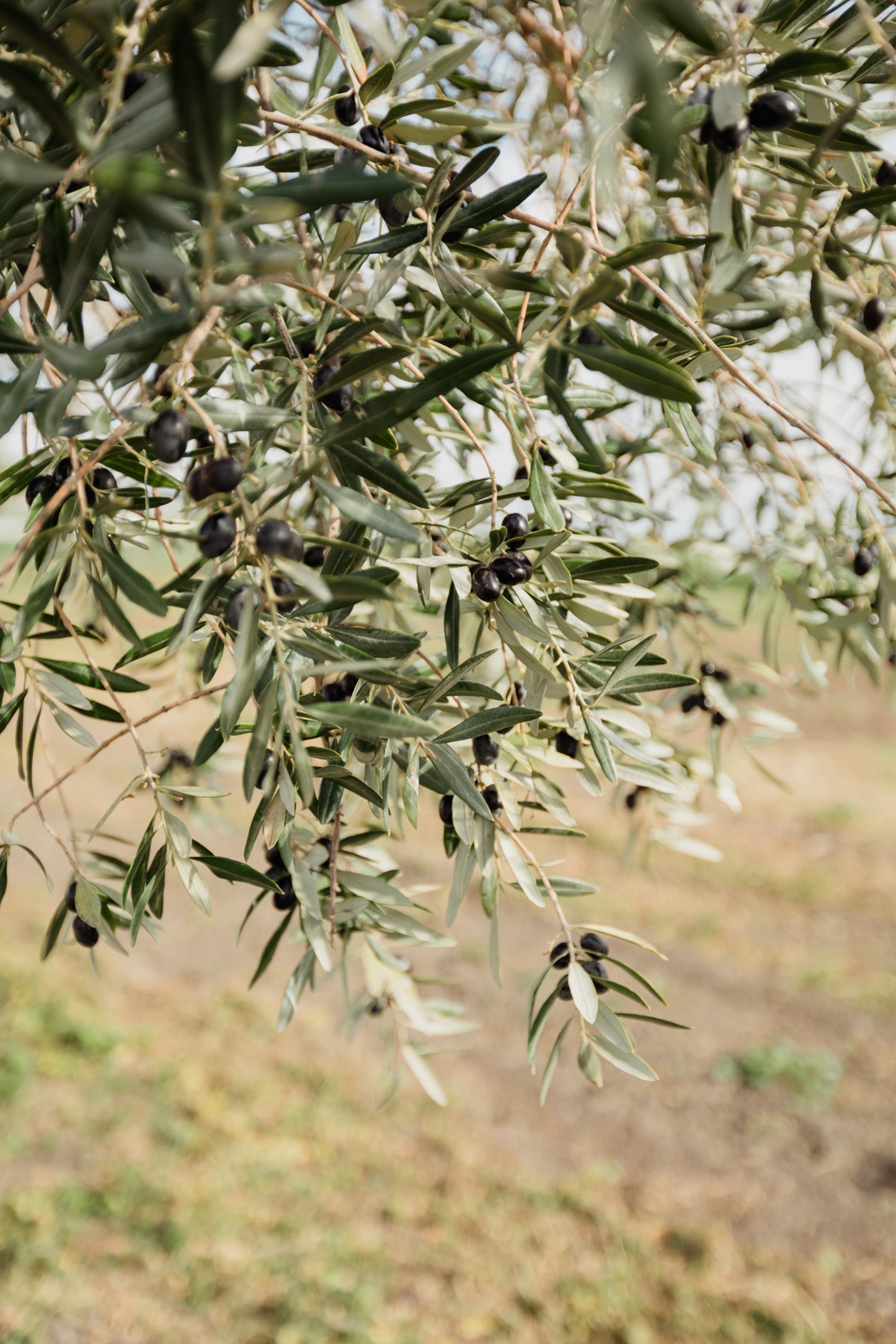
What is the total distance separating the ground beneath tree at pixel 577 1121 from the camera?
2.60 m

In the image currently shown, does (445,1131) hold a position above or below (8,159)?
below

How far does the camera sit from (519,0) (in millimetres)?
926

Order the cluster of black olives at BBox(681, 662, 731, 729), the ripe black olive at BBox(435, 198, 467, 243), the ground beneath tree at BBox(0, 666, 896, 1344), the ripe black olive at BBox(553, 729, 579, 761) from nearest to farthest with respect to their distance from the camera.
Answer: the ripe black olive at BBox(435, 198, 467, 243), the ripe black olive at BBox(553, 729, 579, 761), the cluster of black olives at BBox(681, 662, 731, 729), the ground beneath tree at BBox(0, 666, 896, 1344)

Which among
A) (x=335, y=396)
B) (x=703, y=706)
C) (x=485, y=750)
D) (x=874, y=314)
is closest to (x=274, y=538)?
(x=335, y=396)

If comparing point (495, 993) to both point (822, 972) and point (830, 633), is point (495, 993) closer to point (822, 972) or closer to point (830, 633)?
point (822, 972)

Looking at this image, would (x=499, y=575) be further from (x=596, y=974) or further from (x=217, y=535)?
(x=596, y=974)

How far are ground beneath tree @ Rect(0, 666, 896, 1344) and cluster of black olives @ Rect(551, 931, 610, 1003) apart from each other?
475 mm

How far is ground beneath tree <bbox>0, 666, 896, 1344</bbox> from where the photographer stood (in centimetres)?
260

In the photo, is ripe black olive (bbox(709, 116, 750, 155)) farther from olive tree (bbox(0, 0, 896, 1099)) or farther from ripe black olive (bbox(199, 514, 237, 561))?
ripe black olive (bbox(199, 514, 237, 561))

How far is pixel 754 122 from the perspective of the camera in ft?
2.15

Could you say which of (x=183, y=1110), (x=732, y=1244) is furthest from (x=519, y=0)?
(x=183, y=1110)

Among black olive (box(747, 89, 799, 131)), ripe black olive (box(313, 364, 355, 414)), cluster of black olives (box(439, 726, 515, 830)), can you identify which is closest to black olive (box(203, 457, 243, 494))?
ripe black olive (box(313, 364, 355, 414))

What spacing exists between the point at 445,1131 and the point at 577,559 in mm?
3048

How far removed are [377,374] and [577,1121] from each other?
340 cm
